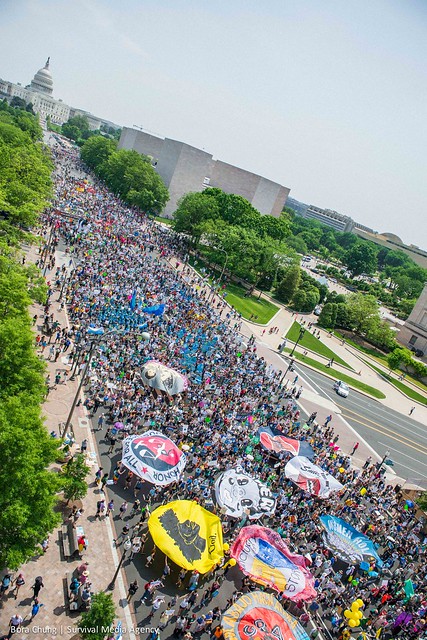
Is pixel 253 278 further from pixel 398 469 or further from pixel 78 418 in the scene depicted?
pixel 78 418

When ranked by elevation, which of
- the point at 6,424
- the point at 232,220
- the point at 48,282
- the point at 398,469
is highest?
the point at 232,220

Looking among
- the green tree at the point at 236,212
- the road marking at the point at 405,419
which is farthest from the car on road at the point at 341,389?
the green tree at the point at 236,212

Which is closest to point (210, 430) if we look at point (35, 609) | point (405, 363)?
point (35, 609)

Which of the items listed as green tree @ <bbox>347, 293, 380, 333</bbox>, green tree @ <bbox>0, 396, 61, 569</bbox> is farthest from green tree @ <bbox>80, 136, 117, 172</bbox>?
green tree @ <bbox>0, 396, 61, 569</bbox>

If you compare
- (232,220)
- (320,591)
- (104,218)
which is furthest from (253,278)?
(320,591)

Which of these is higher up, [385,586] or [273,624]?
[273,624]

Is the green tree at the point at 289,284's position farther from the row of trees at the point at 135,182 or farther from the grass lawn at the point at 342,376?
the row of trees at the point at 135,182

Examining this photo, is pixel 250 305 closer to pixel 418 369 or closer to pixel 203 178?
pixel 418 369
